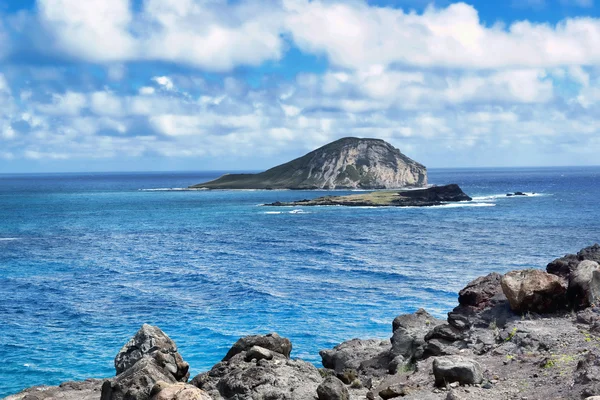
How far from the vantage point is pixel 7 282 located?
48969mm

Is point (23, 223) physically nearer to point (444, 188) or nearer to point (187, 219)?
point (187, 219)

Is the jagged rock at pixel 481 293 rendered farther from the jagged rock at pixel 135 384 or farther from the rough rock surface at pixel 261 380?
the jagged rock at pixel 135 384

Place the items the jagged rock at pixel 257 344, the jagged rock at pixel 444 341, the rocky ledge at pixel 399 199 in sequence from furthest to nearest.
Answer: the rocky ledge at pixel 399 199 < the jagged rock at pixel 444 341 < the jagged rock at pixel 257 344

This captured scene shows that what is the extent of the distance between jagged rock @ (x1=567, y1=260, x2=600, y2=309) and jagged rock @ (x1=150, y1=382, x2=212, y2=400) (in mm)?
14784

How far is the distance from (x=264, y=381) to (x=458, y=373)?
17.4 ft

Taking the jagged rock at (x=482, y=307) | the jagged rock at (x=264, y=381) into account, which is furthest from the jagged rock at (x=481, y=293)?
the jagged rock at (x=264, y=381)

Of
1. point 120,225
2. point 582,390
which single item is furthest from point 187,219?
point 582,390

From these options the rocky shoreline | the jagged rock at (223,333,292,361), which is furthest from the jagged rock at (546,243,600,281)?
the jagged rock at (223,333,292,361)

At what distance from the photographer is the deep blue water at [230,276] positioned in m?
32.6

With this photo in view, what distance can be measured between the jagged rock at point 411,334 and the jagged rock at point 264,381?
5521 millimetres

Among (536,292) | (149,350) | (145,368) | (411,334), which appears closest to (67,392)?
(149,350)

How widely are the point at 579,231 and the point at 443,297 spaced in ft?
151

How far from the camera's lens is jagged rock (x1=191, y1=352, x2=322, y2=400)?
15.7 meters

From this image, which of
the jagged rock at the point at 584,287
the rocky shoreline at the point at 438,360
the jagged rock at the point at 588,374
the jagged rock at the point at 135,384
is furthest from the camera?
the jagged rock at the point at 584,287
